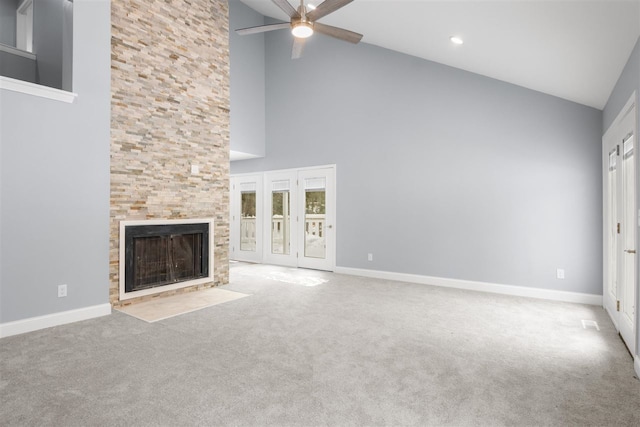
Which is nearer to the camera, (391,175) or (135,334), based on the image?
(135,334)

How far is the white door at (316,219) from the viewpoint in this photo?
669 centimetres

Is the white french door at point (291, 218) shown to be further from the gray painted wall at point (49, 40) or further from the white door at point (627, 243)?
the white door at point (627, 243)

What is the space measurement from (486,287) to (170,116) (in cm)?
502

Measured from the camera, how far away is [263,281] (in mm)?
5855

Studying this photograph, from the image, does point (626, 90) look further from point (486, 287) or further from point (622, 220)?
point (486, 287)

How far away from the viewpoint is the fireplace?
4.30m

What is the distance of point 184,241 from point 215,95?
227cm

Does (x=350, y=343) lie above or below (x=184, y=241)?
below

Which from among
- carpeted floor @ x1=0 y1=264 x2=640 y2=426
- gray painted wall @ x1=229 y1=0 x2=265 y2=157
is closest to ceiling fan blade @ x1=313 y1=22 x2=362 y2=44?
carpeted floor @ x1=0 y1=264 x2=640 y2=426

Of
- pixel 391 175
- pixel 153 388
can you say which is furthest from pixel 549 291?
pixel 153 388

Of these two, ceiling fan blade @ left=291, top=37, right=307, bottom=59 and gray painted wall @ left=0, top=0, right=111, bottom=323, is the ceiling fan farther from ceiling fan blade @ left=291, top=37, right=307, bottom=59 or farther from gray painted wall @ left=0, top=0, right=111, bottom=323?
gray painted wall @ left=0, top=0, right=111, bottom=323

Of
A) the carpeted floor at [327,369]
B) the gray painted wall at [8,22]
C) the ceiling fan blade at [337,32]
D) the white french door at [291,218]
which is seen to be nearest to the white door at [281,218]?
the white french door at [291,218]

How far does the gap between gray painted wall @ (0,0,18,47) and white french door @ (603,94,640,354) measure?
8.08 meters

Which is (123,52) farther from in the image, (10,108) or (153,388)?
(153,388)
